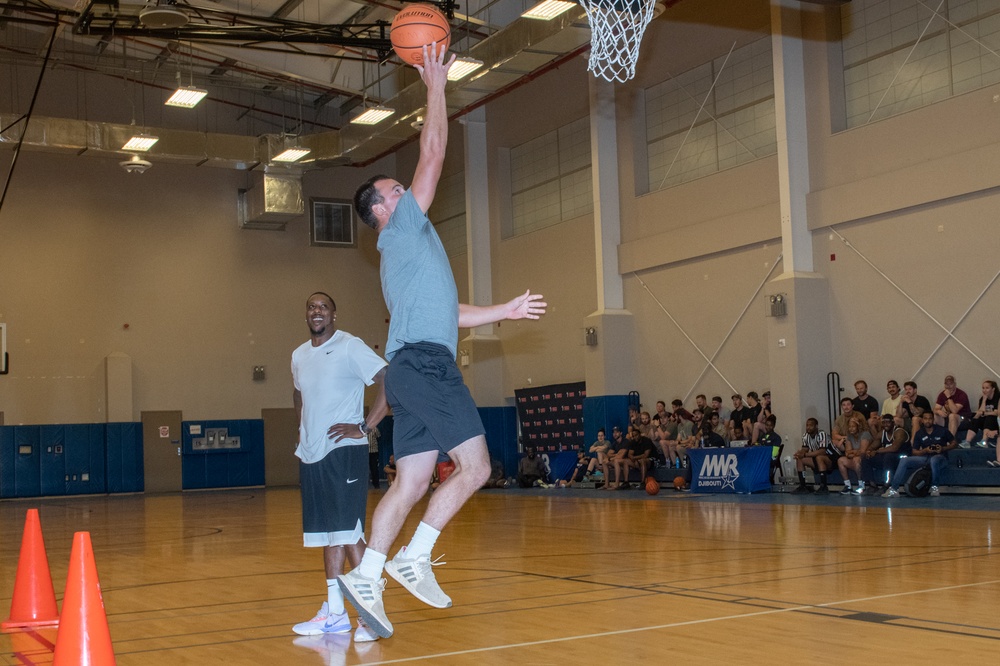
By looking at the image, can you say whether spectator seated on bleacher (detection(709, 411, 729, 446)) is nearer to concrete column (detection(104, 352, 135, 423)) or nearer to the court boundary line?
the court boundary line

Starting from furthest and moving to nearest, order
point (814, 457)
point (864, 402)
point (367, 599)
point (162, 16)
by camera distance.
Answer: point (162, 16) → point (864, 402) → point (814, 457) → point (367, 599)

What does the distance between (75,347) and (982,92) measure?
19.5 meters

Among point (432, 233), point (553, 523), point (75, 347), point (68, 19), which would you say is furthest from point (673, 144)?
point (432, 233)

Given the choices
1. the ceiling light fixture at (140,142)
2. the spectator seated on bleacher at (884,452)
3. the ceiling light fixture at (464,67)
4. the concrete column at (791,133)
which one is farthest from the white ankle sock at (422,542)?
the ceiling light fixture at (140,142)

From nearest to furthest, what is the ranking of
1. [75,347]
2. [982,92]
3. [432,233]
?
[432,233]
[982,92]
[75,347]

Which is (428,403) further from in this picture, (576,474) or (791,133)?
(576,474)

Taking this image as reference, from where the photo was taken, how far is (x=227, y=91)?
2588 centimetres

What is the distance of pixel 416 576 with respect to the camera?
437 cm

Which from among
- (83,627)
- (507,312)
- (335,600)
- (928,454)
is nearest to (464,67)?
(928,454)

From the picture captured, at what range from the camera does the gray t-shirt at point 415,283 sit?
4520 mm

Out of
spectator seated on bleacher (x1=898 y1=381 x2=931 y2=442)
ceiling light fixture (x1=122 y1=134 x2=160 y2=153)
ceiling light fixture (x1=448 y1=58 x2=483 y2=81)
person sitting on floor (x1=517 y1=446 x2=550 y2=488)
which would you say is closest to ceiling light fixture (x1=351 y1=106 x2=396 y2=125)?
ceiling light fixture (x1=448 y1=58 x2=483 y2=81)

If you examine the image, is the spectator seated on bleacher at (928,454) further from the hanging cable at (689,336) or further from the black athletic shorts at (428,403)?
the black athletic shorts at (428,403)

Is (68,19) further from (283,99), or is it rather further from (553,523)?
(553,523)

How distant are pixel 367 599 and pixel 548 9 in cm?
1315
